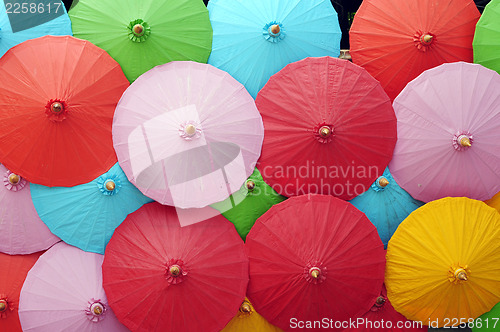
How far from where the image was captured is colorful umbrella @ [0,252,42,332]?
3.82 metres

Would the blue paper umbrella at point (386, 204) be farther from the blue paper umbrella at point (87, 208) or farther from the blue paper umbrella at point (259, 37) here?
the blue paper umbrella at point (87, 208)

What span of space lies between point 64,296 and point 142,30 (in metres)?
2.24

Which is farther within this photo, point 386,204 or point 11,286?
point 386,204

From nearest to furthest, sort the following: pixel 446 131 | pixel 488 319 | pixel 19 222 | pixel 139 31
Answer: pixel 139 31
pixel 19 222
pixel 446 131
pixel 488 319

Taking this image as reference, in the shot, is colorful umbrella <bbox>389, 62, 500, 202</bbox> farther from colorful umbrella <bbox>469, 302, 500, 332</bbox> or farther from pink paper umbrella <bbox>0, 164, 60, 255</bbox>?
pink paper umbrella <bbox>0, 164, 60, 255</bbox>

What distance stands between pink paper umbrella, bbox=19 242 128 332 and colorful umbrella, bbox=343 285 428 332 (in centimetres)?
215

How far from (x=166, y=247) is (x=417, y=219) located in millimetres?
2184

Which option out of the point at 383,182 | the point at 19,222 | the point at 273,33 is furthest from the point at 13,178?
the point at 383,182

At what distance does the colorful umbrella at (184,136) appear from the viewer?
364 centimetres

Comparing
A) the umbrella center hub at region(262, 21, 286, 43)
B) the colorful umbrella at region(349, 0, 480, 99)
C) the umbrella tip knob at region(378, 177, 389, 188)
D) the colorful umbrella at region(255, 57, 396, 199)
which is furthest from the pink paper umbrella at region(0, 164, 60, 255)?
the colorful umbrella at region(349, 0, 480, 99)

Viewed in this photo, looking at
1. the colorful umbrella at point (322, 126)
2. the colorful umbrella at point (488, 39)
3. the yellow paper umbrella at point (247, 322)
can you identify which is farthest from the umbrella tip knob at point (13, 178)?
the colorful umbrella at point (488, 39)

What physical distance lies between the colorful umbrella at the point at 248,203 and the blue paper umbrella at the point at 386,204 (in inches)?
30.6

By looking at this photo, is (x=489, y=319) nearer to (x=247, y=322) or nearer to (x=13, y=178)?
(x=247, y=322)

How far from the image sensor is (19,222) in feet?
12.5
